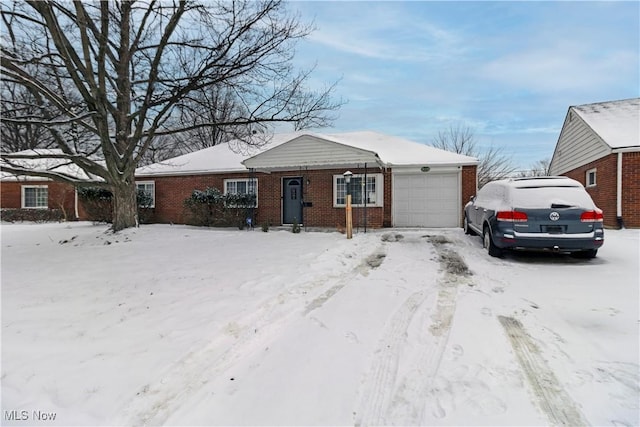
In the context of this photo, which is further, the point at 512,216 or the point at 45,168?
the point at 45,168

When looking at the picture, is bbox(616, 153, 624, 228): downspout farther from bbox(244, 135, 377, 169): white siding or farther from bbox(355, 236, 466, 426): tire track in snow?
bbox(355, 236, 466, 426): tire track in snow

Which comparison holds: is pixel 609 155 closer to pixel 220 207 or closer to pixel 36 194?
pixel 220 207

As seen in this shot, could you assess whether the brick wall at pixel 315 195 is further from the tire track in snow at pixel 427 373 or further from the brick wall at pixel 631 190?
→ the tire track in snow at pixel 427 373

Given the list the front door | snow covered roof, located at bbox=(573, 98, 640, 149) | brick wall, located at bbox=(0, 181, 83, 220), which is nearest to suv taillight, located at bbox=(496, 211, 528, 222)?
snow covered roof, located at bbox=(573, 98, 640, 149)

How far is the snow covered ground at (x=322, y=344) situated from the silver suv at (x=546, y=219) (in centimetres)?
45

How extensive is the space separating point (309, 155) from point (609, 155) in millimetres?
10543

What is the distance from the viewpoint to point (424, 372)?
2.79 metres

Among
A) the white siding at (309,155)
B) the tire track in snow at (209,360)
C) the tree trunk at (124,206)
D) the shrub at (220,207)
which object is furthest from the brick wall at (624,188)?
the tree trunk at (124,206)

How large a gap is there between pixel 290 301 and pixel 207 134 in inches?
1104

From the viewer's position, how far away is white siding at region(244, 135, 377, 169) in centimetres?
1141

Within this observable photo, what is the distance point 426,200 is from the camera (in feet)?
44.4

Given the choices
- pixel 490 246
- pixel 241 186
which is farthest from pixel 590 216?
pixel 241 186

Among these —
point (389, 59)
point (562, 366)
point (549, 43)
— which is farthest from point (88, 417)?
point (549, 43)

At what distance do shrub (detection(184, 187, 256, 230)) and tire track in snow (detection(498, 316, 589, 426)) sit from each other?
1141 centimetres
